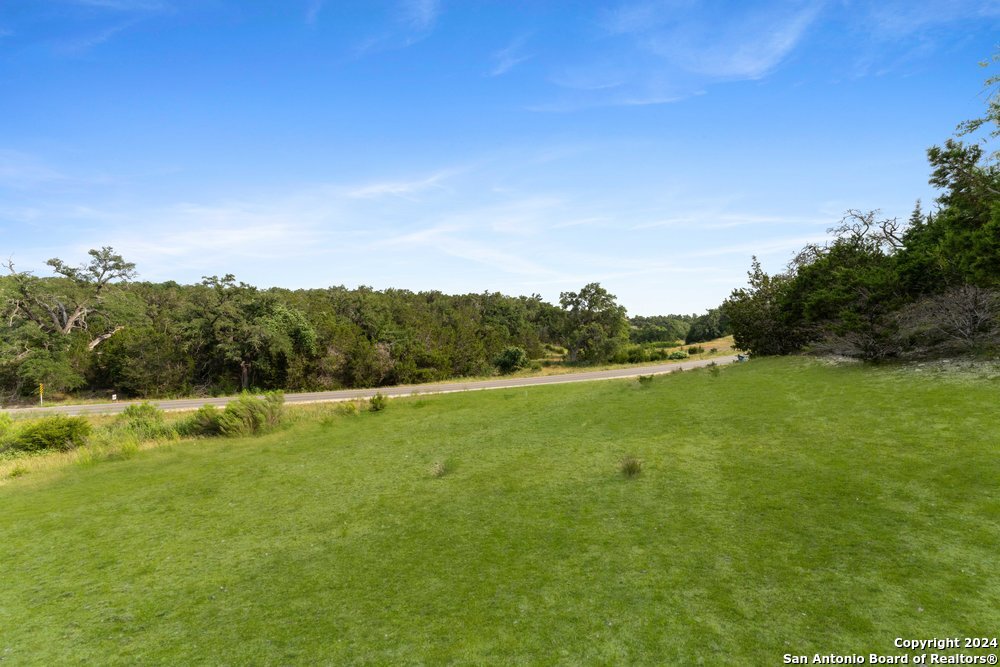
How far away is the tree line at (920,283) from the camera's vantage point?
12.3 metres

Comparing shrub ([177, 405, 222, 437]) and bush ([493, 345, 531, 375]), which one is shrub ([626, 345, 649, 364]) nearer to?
bush ([493, 345, 531, 375])

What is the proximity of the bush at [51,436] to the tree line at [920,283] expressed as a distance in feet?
81.3

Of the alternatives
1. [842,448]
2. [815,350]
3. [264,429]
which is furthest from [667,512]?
[815,350]

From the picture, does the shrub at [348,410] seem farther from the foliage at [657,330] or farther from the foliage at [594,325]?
the foliage at [657,330]

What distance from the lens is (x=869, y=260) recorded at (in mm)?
18188

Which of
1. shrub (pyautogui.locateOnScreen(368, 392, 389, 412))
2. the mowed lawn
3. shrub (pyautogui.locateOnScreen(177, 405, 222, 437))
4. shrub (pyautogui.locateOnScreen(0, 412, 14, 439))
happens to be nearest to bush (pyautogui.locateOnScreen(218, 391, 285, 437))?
shrub (pyautogui.locateOnScreen(177, 405, 222, 437))

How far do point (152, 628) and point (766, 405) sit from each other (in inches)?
461

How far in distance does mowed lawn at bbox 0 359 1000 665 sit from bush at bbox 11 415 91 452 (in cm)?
490

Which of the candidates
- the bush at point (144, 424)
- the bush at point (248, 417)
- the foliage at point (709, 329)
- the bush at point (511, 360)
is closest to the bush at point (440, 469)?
the bush at point (248, 417)

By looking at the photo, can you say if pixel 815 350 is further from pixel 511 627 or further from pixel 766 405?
pixel 511 627

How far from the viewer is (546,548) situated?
522 centimetres

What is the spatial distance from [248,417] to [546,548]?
12.3 m

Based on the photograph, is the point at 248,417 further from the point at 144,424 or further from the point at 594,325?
the point at 594,325

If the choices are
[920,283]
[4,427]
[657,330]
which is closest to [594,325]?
[920,283]
